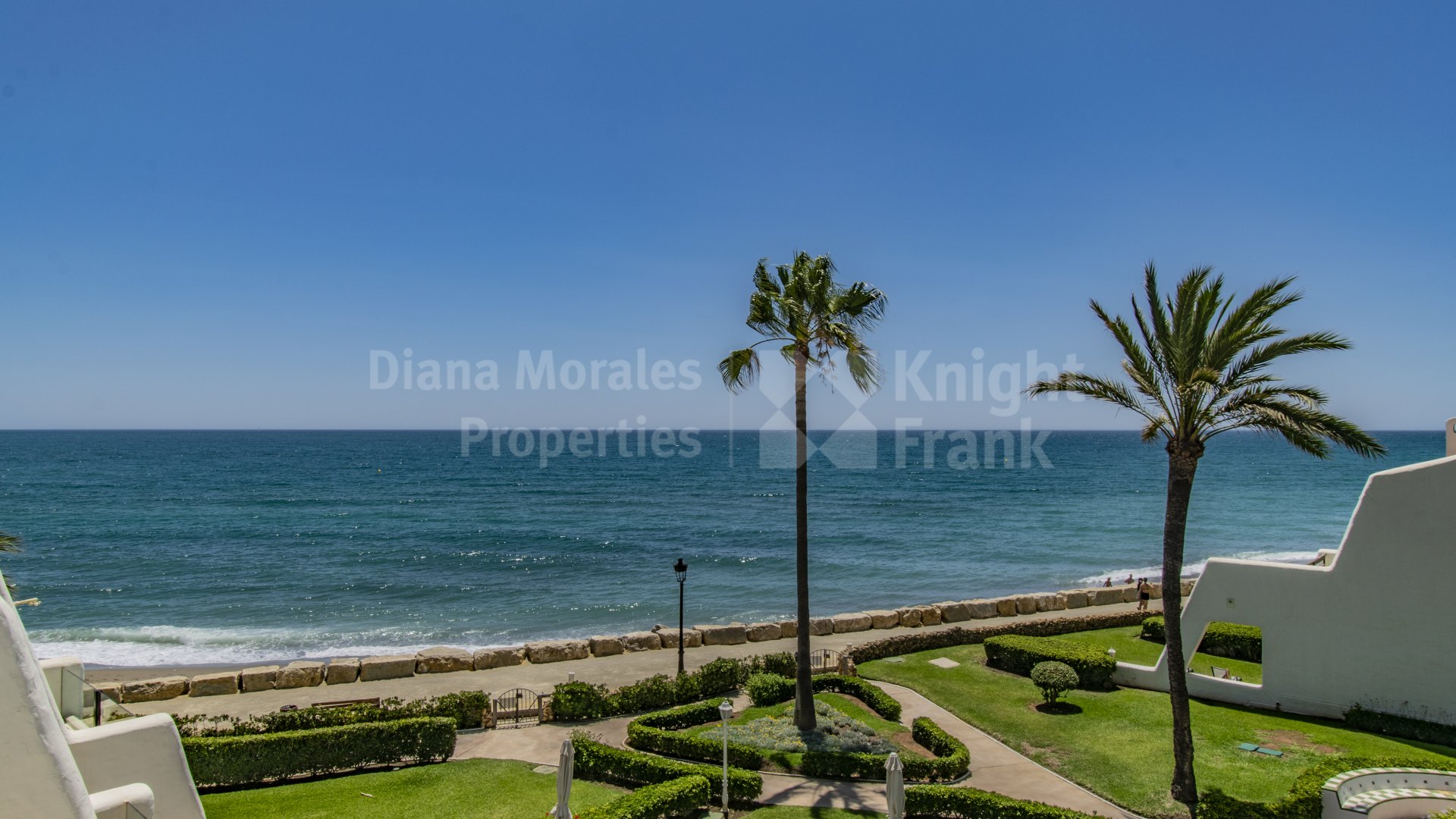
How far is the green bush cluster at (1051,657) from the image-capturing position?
65.7 feet

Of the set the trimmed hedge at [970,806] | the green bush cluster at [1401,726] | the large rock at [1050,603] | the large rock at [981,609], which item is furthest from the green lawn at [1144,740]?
the large rock at [1050,603]

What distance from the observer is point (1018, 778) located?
1483 cm

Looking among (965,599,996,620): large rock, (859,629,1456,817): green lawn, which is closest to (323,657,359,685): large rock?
(859,629,1456,817): green lawn

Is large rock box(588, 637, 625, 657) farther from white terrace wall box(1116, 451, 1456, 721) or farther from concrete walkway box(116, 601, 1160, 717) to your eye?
white terrace wall box(1116, 451, 1456, 721)

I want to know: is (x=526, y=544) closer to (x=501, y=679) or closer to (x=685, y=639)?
(x=685, y=639)

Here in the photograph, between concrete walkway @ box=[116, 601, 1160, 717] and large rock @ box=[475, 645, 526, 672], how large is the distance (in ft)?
0.73

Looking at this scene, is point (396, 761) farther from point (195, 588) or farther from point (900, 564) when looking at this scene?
point (900, 564)

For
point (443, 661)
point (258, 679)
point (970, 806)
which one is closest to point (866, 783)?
point (970, 806)

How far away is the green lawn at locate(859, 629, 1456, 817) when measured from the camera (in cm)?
1423

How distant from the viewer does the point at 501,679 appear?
2281 cm

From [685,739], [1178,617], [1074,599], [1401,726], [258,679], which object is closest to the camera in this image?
[1178,617]

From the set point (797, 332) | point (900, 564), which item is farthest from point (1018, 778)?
point (900, 564)

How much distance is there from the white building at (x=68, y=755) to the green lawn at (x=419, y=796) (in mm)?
5324

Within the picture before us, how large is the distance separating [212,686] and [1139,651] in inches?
1063
